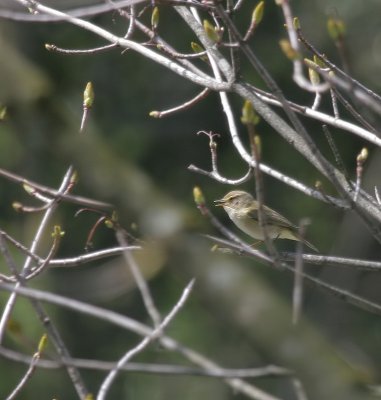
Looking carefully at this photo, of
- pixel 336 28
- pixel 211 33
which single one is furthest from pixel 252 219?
pixel 336 28

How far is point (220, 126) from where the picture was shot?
1177cm

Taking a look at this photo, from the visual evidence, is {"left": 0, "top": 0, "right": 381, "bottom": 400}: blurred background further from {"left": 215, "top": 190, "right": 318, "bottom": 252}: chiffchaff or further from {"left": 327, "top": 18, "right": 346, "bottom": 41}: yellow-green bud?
{"left": 327, "top": 18, "right": 346, "bottom": 41}: yellow-green bud

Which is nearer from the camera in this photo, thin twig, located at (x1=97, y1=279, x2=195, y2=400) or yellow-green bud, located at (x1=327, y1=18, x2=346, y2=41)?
thin twig, located at (x1=97, y1=279, x2=195, y2=400)

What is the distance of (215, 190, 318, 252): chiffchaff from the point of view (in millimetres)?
5973

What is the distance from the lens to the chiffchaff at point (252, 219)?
5973 mm

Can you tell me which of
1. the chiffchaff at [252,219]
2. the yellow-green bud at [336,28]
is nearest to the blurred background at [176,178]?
the chiffchaff at [252,219]

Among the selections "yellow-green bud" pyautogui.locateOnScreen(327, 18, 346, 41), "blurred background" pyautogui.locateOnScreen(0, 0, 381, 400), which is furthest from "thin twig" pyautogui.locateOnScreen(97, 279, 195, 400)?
"blurred background" pyautogui.locateOnScreen(0, 0, 381, 400)

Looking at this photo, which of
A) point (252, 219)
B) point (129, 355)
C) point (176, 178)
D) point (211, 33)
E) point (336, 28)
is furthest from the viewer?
point (176, 178)

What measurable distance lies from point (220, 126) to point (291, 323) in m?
10.3

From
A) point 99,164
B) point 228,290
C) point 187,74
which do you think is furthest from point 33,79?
point 187,74

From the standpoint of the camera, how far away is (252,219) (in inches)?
238

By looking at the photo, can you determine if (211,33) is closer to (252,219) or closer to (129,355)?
(129,355)

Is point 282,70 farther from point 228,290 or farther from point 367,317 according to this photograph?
point 228,290

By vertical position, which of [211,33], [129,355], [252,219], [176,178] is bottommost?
[176,178]
